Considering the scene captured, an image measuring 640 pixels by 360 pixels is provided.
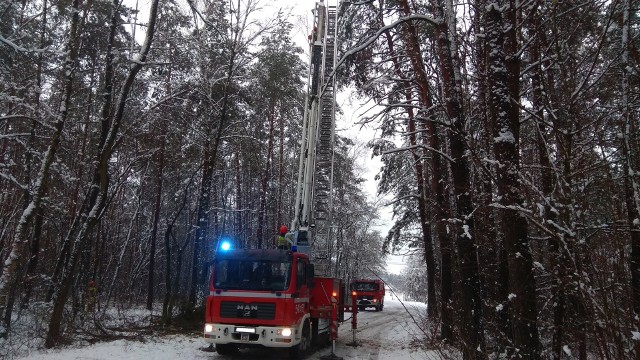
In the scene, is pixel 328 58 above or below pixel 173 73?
below

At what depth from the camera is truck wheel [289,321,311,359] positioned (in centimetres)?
1004

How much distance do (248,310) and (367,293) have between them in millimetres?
23020

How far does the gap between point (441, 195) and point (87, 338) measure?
34.4 ft

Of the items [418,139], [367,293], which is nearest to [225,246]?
[418,139]

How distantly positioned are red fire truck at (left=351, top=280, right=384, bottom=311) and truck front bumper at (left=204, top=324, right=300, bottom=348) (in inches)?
890

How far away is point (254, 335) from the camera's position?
952 centimetres

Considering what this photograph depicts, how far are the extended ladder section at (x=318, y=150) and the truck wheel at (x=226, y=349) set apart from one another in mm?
2919

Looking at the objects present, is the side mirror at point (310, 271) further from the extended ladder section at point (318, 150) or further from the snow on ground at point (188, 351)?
the snow on ground at point (188, 351)

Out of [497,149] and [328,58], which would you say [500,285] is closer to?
[497,149]

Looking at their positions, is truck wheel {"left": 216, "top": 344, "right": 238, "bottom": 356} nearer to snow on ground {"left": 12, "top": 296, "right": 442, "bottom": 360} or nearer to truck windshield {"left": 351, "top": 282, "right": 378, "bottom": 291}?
snow on ground {"left": 12, "top": 296, "right": 442, "bottom": 360}

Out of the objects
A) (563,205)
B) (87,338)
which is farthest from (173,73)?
(563,205)

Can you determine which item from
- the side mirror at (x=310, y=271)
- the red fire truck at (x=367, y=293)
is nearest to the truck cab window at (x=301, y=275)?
the side mirror at (x=310, y=271)

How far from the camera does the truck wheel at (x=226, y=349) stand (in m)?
10.5

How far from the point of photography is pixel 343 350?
1195 cm
